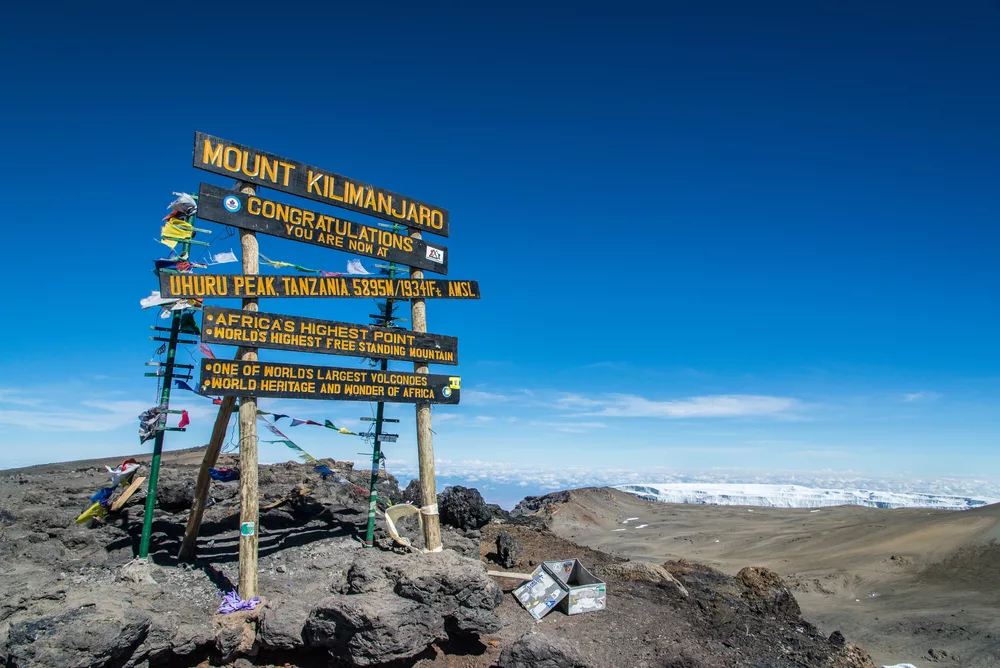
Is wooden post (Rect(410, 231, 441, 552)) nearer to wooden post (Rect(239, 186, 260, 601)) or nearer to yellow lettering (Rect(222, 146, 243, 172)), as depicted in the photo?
wooden post (Rect(239, 186, 260, 601))

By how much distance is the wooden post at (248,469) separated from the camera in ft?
29.2

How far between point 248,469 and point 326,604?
110 inches

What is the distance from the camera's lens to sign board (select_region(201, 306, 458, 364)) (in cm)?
934

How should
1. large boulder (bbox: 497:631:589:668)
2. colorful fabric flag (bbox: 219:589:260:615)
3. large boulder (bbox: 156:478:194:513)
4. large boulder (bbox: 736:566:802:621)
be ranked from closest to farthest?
large boulder (bbox: 497:631:589:668) → colorful fabric flag (bbox: 219:589:260:615) → large boulder (bbox: 736:566:802:621) → large boulder (bbox: 156:478:194:513)

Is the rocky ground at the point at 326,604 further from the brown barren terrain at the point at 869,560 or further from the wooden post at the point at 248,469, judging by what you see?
the brown barren terrain at the point at 869,560

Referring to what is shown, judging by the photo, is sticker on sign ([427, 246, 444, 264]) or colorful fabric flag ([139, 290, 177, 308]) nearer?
colorful fabric flag ([139, 290, 177, 308])

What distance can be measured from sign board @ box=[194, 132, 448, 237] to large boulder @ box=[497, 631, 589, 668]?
7.83 meters

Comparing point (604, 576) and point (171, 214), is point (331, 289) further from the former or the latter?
point (604, 576)

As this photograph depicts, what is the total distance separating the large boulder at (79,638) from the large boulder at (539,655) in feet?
14.6

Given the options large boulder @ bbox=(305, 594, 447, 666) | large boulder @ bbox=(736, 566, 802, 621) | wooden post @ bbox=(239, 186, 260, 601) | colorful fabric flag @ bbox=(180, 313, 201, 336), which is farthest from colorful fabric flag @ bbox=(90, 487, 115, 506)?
large boulder @ bbox=(736, 566, 802, 621)

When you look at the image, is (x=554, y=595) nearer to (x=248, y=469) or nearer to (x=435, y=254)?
(x=248, y=469)

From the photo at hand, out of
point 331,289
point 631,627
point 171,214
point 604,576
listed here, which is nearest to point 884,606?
point 604,576

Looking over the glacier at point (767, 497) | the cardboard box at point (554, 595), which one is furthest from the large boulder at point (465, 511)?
the glacier at point (767, 497)

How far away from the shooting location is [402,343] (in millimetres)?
11414
